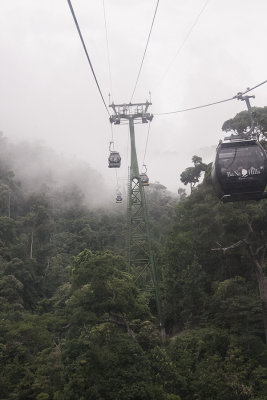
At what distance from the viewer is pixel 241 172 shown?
20.1 ft

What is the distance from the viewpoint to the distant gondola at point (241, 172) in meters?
6.12

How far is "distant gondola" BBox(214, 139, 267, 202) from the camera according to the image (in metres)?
6.12

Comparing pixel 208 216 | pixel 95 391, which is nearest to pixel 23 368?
pixel 95 391

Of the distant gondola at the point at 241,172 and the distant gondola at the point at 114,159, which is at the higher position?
the distant gondola at the point at 114,159

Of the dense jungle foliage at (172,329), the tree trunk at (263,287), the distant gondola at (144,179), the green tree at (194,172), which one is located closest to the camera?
the dense jungle foliage at (172,329)

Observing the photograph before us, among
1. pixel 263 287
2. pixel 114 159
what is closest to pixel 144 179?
pixel 114 159

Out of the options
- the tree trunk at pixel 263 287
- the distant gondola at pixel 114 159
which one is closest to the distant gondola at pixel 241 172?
the tree trunk at pixel 263 287

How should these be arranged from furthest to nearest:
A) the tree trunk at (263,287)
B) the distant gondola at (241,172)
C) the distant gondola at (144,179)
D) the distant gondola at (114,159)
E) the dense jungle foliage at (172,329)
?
the distant gondola at (144,179) < the distant gondola at (114,159) < the tree trunk at (263,287) < the dense jungle foliage at (172,329) < the distant gondola at (241,172)

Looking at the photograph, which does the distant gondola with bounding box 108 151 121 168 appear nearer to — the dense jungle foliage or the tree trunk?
the dense jungle foliage

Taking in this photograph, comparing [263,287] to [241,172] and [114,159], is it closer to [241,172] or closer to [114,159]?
[114,159]

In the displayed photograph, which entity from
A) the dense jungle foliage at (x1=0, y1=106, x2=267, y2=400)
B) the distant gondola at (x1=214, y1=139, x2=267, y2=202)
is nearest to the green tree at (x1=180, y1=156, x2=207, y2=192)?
the dense jungle foliage at (x1=0, y1=106, x2=267, y2=400)

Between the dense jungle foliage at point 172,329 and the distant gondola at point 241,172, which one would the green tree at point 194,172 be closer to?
the dense jungle foliage at point 172,329

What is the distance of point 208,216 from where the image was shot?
1692 cm

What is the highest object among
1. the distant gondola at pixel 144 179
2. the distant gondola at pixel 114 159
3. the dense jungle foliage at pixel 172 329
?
the distant gondola at pixel 114 159
